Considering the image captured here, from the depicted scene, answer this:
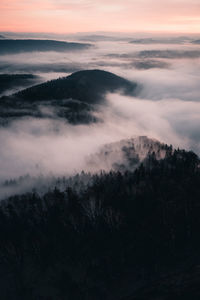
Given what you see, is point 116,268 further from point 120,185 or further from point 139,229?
point 120,185

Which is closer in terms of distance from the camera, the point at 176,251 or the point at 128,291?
the point at 128,291

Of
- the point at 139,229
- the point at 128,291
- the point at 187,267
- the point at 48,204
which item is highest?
the point at 48,204

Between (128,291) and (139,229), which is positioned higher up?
(139,229)

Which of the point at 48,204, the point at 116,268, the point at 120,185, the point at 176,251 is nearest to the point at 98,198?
the point at 120,185

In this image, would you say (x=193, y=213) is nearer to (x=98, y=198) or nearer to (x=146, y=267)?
(x=146, y=267)

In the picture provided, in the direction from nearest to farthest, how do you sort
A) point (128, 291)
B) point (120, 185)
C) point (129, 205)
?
1. point (128, 291)
2. point (129, 205)
3. point (120, 185)

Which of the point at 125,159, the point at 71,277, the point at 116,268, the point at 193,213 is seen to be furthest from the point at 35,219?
the point at 125,159

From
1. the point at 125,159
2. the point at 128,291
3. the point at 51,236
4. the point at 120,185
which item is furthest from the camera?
the point at 125,159
